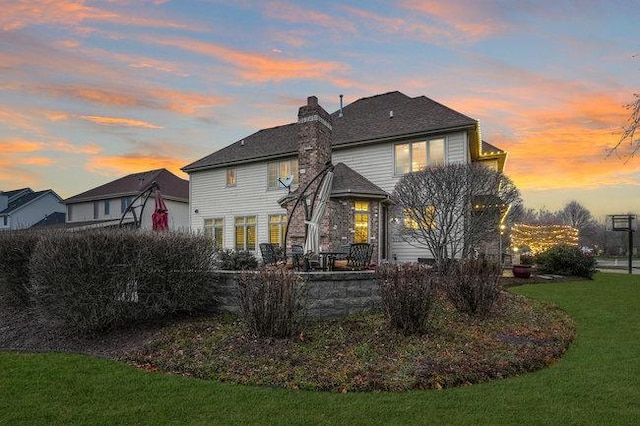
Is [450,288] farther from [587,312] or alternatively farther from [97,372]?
[97,372]

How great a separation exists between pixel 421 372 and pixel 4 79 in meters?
13.9

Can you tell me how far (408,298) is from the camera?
6.24 meters

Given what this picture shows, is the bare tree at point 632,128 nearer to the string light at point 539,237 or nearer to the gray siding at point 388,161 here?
the gray siding at point 388,161

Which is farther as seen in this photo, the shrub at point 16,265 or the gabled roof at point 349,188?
the gabled roof at point 349,188

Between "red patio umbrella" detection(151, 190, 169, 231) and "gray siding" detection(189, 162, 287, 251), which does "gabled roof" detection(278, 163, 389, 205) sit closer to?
"gray siding" detection(189, 162, 287, 251)

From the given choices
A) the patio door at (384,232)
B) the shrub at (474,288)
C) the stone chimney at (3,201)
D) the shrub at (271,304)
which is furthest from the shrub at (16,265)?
the stone chimney at (3,201)

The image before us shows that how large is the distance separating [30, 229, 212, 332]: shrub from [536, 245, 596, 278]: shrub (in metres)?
14.4

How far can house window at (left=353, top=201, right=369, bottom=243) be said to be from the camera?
15320 millimetres

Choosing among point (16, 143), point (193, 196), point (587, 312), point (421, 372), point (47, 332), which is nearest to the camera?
point (421, 372)

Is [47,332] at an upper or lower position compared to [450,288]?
lower

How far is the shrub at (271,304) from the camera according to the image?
602 cm

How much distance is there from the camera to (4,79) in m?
12.6

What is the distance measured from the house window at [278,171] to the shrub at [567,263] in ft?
35.7

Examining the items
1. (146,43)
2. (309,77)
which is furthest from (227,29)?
(309,77)
